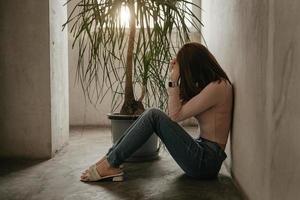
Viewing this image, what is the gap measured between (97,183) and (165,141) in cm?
46

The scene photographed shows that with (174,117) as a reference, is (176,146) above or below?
below

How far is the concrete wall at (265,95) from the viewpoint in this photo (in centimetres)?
116

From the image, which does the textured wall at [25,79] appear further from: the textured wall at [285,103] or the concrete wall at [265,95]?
the textured wall at [285,103]

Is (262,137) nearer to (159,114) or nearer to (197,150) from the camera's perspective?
(197,150)

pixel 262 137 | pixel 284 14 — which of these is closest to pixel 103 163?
pixel 262 137

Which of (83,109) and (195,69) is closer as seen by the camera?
(195,69)

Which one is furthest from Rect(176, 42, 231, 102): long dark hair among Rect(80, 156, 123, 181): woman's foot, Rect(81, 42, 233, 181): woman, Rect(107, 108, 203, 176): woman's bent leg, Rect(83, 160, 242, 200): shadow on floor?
Rect(80, 156, 123, 181): woman's foot

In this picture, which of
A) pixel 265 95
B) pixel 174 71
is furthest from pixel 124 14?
pixel 265 95

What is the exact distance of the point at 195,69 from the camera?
2.30 meters

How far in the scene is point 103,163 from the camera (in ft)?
7.55

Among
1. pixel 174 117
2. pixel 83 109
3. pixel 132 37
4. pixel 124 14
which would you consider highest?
pixel 124 14

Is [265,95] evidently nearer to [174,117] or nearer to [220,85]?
[220,85]

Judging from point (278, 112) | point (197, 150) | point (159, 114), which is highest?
point (278, 112)

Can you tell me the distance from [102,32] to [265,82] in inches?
52.9
